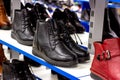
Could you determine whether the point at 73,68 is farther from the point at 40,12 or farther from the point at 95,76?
the point at 40,12

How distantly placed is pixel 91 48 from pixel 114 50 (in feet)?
1.13

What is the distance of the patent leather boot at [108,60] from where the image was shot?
88 cm

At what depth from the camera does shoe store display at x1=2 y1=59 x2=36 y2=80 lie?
1.47m

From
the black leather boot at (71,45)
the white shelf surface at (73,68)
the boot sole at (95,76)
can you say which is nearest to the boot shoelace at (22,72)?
the white shelf surface at (73,68)

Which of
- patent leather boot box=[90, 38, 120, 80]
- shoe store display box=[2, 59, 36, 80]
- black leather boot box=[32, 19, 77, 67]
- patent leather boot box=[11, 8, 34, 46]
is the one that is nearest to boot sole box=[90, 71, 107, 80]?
patent leather boot box=[90, 38, 120, 80]

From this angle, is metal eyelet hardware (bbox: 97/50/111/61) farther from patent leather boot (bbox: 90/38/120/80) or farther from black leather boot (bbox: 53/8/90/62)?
black leather boot (bbox: 53/8/90/62)

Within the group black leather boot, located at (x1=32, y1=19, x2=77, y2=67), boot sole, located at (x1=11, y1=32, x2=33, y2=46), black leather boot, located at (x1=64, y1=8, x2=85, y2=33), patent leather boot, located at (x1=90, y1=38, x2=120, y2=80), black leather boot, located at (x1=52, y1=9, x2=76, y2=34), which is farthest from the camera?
black leather boot, located at (x1=64, y1=8, x2=85, y2=33)

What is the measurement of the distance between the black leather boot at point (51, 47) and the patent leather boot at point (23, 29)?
0.14 meters

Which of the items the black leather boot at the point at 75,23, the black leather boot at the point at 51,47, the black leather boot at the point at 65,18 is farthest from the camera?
the black leather boot at the point at 75,23

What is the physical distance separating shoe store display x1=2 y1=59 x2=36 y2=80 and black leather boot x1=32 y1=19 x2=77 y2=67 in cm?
32

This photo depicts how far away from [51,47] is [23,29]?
344 mm

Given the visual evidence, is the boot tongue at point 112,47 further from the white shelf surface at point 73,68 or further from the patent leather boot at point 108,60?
the white shelf surface at point 73,68

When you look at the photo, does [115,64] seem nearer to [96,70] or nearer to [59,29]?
[96,70]

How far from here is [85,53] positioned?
3.65 ft
